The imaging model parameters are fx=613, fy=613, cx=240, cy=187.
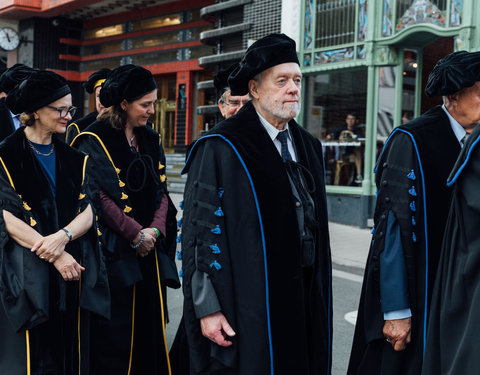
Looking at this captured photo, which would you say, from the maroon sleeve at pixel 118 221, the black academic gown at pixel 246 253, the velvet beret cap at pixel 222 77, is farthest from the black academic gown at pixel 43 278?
the velvet beret cap at pixel 222 77

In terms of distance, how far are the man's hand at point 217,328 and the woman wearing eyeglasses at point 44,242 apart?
101cm

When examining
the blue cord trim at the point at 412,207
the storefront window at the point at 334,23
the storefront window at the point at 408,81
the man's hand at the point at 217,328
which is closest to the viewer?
the man's hand at the point at 217,328

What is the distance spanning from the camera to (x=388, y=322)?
315 centimetres

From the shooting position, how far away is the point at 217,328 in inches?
107

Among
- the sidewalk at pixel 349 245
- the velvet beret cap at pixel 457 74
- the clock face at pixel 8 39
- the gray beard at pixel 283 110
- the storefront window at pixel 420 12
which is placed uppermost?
the clock face at pixel 8 39

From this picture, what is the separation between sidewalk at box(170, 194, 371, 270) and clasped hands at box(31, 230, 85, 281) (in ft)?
20.4

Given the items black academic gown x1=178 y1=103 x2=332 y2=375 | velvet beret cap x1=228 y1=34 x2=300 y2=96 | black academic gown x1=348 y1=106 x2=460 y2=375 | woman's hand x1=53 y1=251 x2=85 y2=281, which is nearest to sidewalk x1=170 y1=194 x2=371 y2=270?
black academic gown x1=348 y1=106 x2=460 y2=375

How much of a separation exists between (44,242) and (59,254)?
4.4 inches

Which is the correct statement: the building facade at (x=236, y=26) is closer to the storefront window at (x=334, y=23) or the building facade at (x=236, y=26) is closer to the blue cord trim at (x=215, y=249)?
the storefront window at (x=334, y=23)

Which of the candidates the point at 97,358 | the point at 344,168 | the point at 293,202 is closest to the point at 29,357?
the point at 97,358

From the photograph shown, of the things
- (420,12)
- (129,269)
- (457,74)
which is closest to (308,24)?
(420,12)

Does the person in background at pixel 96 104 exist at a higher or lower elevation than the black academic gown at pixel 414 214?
higher

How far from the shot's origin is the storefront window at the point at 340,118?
12.9m

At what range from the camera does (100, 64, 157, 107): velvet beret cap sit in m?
4.04
